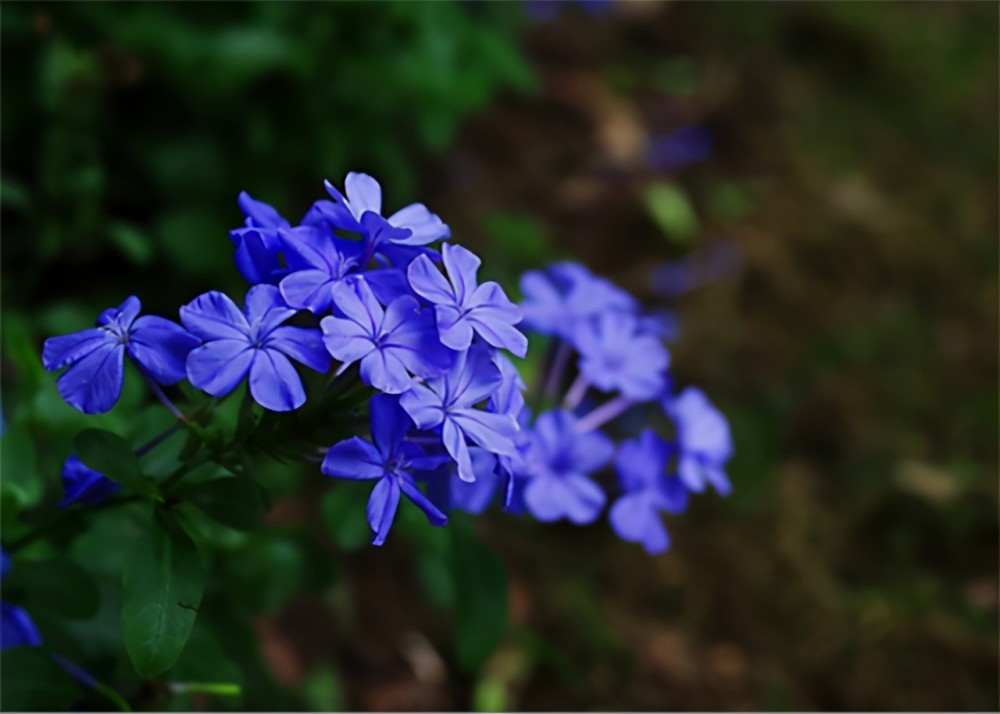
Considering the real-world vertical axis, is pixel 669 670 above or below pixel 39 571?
above

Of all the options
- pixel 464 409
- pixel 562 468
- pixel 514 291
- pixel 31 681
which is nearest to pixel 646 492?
pixel 562 468

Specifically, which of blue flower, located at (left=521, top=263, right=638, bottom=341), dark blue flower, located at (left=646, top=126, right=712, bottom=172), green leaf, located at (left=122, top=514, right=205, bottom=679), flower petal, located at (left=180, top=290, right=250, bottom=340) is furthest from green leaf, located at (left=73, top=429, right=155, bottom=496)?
dark blue flower, located at (left=646, top=126, right=712, bottom=172)

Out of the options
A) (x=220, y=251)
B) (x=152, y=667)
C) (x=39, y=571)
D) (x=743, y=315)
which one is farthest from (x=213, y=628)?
(x=743, y=315)

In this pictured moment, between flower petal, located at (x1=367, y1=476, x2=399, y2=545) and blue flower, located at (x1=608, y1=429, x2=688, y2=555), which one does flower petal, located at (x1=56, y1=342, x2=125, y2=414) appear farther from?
blue flower, located at (x1=608, y1=429, x2=688, y2=555)

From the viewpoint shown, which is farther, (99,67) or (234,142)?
(234,142)

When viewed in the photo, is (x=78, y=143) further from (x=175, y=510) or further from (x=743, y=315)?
(x=743, y=315)

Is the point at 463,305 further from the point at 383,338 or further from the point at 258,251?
the point at 258,251

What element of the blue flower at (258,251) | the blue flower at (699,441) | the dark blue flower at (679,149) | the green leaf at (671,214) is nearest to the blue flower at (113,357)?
the blue flower at (258,251)
